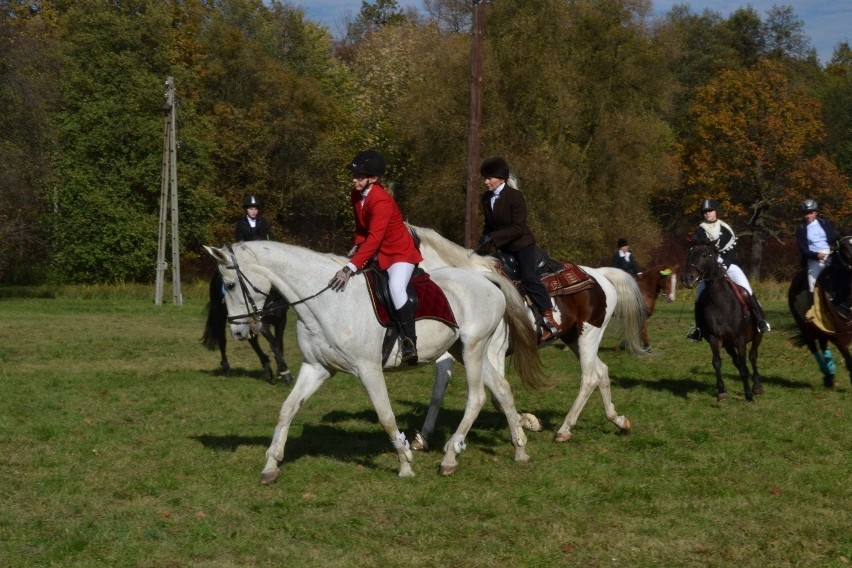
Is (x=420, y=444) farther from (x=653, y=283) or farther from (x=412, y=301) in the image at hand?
(x=653, y=283)

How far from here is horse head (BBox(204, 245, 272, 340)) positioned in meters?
8.84

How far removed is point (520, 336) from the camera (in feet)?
34.0

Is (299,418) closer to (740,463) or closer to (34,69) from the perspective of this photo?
(740,463)

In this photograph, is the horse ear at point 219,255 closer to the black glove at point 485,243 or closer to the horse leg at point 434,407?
the horse leg at point 434,407

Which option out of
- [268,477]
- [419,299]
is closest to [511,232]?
[419,299]

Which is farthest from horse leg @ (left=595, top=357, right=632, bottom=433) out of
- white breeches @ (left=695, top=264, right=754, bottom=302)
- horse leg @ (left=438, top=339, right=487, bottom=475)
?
white breeches @ (left=695, top=264, right=754, bottom=302)

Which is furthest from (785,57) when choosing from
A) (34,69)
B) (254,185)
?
(34,69)

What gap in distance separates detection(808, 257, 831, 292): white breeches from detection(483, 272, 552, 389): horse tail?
6.49 metres

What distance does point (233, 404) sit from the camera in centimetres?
1345

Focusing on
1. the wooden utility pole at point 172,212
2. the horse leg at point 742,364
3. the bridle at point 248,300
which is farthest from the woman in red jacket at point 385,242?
the wooden utility pole at point 172,212

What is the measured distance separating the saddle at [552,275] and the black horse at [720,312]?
256 centimetres

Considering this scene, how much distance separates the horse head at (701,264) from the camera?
539 inches

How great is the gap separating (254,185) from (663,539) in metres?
50.5

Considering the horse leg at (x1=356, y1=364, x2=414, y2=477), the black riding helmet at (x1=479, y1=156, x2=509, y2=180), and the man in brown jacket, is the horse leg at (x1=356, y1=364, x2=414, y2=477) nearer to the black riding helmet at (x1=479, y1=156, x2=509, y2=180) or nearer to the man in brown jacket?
the man in brown jacket
